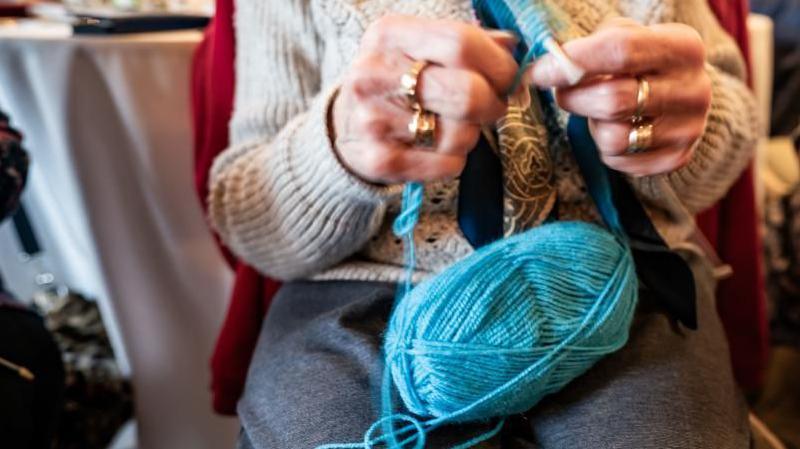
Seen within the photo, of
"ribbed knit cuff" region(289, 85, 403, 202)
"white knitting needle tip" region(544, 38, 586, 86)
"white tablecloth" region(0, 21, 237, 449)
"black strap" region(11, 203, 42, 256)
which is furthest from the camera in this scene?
"black strap" region(11, 203, 42, 256)

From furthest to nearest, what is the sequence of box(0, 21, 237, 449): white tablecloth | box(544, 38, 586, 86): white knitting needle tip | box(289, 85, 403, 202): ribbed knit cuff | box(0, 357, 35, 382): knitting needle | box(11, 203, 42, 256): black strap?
box(11, 203, 42, 256): black strap, box(0, 21, 237, 449): white tablecloth, box(0, 357, 35, 382): knitting needle, box(289, 85, 403, 202): ribbed knit cuff, box(544, 38, 586, 86): white knitting needle tip

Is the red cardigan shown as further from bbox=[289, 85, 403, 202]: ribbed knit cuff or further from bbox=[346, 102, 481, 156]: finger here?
bbox=[346, 102, 481, 156]: finger

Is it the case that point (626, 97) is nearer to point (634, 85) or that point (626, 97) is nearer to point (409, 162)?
point (634, 85)

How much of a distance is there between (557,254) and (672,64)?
15 cm

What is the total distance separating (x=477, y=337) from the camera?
437mm

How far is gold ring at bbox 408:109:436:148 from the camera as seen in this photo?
413 millimetres

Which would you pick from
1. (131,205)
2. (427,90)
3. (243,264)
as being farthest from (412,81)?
(131,205)

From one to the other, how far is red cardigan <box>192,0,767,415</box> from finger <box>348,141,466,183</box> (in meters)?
0.33

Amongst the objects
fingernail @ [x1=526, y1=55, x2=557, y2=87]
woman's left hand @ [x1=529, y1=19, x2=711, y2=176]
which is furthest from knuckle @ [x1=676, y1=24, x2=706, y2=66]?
fingernail @ [x1=526, y1=55, x2=557, y2=87]

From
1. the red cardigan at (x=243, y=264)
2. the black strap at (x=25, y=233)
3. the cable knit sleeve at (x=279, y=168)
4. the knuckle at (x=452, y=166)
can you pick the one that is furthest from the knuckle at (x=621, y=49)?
the black strap at (x=25, y=233)

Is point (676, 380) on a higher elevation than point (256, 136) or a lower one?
lower

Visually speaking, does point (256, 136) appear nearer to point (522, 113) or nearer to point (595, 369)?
point (522, 113)

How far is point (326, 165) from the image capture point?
1.66 feet

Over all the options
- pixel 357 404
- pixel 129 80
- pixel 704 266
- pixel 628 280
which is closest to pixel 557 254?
pixel 628 280
